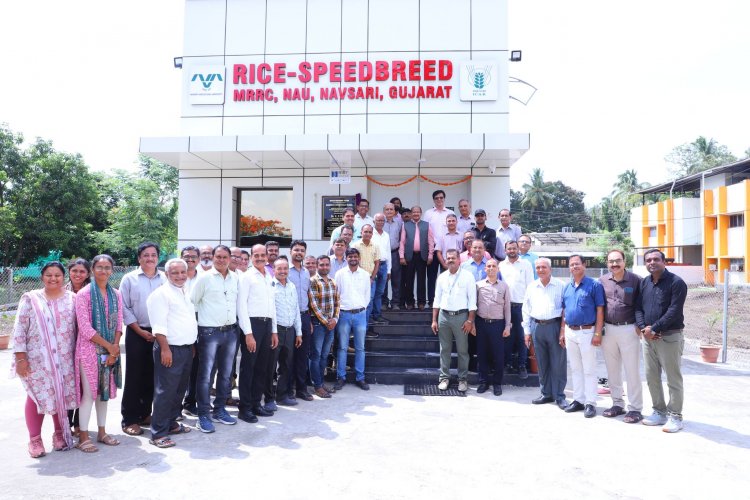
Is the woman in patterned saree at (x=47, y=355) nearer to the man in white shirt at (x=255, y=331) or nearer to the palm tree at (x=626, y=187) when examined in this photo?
the man in white shirt at (x=255, y=331)

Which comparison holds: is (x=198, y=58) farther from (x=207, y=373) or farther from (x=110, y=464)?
(x=110, y=464)

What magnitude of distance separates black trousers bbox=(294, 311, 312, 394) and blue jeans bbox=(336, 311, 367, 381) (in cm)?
52

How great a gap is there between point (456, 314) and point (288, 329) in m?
2.28

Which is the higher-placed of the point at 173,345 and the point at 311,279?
the point at 311,279

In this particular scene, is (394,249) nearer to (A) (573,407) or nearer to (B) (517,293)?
(B) (517,293)

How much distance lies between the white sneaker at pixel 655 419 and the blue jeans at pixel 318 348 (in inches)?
152

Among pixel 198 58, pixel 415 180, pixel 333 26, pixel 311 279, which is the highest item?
pixel 333 26

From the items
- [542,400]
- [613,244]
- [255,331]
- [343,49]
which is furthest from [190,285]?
[613,244]

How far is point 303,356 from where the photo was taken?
5930 mm

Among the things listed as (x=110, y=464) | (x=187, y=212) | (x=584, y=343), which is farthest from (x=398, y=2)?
(x=110, y=464)

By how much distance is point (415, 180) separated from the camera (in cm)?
A: 1032

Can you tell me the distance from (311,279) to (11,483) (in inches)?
139

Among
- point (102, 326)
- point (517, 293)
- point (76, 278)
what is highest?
point (76, 278)

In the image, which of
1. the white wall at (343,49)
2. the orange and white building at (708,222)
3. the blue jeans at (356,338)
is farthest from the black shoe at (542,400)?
the orange and white building at (708,222)
